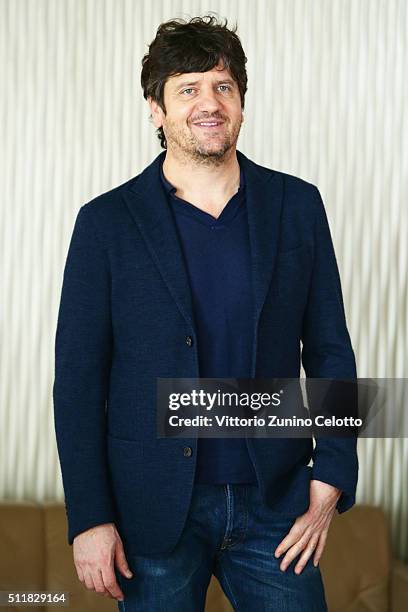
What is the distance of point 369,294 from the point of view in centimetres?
291

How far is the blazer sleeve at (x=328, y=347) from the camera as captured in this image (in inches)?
61.4

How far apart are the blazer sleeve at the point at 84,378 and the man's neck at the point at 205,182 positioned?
0.18m

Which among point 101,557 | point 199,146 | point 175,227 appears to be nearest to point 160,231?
point 175,227

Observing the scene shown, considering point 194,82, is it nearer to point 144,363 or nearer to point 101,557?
point 144,363

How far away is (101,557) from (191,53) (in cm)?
85

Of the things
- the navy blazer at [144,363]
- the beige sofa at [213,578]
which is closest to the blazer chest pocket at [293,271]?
the navy blazer at [144,363]

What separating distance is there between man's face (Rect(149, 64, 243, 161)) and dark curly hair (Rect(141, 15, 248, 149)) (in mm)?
15

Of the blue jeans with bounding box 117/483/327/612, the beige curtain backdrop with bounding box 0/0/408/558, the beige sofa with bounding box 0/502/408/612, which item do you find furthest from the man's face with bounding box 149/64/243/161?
the beige sofa with bounding box 0/502/408/612

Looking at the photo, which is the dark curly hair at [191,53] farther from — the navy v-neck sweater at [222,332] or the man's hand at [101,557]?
the man's hand at [101,557]

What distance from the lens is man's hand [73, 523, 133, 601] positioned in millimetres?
1517

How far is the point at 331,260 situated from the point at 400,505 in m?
1.55

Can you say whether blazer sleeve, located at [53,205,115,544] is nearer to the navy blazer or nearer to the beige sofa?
the navy blazer

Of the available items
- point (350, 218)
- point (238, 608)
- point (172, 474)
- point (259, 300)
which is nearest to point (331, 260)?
point (259, 300)

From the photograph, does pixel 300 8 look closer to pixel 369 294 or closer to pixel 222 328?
pixel 369 294
